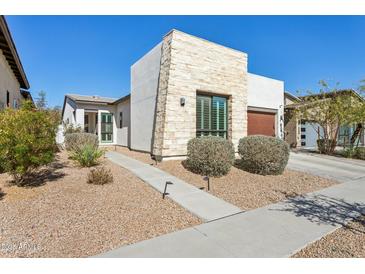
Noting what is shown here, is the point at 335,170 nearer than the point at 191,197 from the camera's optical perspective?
No

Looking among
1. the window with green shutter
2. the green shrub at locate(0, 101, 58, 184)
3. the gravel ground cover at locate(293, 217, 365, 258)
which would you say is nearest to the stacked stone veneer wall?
the window with green shutter

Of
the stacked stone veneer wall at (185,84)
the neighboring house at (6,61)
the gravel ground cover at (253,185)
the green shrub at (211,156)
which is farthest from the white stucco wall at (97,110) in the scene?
the green shrub at (211,156)

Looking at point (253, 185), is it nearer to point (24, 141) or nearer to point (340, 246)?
point (340, 246)

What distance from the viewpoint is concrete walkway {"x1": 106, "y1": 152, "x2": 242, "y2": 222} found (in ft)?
14.1

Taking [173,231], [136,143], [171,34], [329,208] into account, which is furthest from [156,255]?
[136,143]

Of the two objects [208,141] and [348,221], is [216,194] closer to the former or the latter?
[208,141]

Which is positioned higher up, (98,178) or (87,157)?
(87,157)

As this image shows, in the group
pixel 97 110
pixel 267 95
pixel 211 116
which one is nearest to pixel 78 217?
pixel 211 116

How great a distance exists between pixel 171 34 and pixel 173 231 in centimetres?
822

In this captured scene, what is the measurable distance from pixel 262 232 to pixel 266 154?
4281 millimetres

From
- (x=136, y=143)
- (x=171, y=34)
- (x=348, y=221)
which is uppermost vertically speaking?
(x=171, y=34)

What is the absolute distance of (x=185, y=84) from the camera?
9297 millimetres

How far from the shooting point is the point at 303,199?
5.28 m

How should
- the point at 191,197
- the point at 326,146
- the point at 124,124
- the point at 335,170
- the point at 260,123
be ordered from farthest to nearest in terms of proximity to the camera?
the point at 124,124, the point at 326,146, the point at 260,123, the point at 335,170, the point at 191,197
